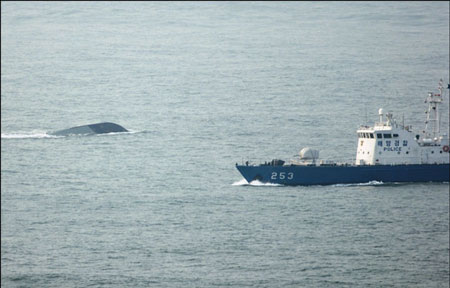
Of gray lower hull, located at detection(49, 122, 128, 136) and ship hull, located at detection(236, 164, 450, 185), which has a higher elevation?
ship hull, located at detection(236, 164, 450, 185)

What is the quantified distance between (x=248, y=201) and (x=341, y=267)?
2491cm

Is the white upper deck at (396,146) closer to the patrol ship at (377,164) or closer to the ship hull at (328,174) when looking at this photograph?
the patrol ship at (377,164)

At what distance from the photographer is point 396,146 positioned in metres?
122

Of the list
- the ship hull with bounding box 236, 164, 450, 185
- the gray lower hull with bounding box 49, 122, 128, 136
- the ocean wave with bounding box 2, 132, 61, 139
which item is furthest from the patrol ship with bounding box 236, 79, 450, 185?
the gray lower hull with bounding box 49, 122, 128, 136

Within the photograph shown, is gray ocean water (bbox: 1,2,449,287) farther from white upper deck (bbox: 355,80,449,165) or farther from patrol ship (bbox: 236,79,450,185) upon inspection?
white upper deck (bbox: 355,80,449,165)

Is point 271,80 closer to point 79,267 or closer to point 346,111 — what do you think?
point 346,111

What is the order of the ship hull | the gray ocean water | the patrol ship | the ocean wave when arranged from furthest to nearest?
the ocean wave
the patrol ship
the ship hull
the gray ocean water

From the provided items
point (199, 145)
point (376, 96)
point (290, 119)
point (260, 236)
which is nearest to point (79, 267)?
point (260, 236)

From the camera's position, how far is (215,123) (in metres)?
155

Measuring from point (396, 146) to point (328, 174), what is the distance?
7673mm

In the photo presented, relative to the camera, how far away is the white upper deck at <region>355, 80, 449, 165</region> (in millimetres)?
122000

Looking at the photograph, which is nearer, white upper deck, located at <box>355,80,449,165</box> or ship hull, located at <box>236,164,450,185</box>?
ship hull, located at <box>236,164,450,185</box>

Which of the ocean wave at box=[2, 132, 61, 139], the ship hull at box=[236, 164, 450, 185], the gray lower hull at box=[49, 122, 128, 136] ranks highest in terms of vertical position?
the ship hull at box=[236, 164, 450, 185]

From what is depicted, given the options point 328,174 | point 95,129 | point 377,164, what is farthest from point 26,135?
point 377,164
